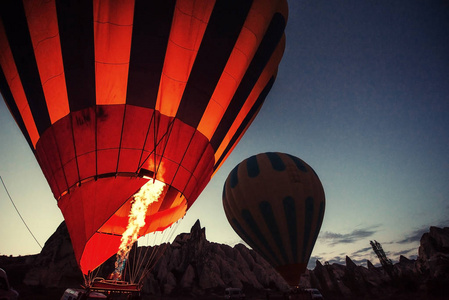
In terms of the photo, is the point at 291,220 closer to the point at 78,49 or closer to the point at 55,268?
the point at 78,49

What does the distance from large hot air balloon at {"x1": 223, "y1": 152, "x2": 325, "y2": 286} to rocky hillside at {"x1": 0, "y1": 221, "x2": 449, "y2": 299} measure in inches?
863

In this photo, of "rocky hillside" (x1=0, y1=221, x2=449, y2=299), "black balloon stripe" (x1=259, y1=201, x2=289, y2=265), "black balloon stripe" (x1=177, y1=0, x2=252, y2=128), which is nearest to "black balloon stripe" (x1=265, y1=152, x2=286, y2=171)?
"black balloon stripe" (x1=259, y1=201, x2=289, y2=265)

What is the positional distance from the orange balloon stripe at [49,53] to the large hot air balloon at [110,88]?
0.02 m

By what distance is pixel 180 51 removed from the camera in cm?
475

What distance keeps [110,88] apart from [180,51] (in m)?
1.71

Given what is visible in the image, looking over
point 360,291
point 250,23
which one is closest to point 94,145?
point 250,23

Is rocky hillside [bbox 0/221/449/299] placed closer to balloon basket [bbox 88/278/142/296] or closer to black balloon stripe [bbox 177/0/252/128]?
balloon basket [bbox 88/278/142/296]

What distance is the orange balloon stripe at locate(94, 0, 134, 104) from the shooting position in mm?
4145

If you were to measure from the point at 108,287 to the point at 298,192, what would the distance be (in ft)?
29.8

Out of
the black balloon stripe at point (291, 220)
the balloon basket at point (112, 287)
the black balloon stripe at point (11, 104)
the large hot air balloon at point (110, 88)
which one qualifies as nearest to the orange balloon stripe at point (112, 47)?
the large hot air balloon at point (110, 88)

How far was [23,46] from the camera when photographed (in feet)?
13.8

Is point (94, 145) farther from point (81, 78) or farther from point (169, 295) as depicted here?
point (169, 295)

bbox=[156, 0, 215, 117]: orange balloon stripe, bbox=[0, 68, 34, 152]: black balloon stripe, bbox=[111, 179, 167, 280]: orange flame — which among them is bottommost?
bbox=[111, 179, 167, 280]: orange flame

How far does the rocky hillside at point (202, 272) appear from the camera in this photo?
1259 inches
